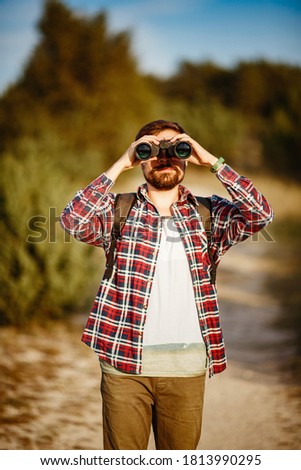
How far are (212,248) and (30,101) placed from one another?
15587 millimetres

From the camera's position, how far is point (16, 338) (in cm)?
585

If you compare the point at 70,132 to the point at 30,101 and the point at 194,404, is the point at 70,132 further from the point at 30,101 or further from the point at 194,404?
the point at 194,404

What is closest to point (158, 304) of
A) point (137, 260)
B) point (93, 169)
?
point (137, 260)

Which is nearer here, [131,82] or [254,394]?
[254,394]

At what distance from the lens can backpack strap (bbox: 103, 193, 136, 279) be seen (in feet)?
8.02

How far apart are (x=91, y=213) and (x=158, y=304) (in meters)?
0.53

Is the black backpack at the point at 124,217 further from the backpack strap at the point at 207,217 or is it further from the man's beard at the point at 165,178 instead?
the man's beard at the point at 165,178

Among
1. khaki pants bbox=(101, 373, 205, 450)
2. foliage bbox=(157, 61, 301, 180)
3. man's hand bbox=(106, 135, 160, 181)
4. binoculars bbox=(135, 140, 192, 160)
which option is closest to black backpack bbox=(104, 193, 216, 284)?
man's hand bbox=(106, 135, 160, 181)

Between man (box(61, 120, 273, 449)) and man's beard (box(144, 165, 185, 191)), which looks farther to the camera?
man's beard (box(144, 165, 185, 191))

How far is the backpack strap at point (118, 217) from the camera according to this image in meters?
2.44

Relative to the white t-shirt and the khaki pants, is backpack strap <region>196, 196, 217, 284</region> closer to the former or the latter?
the white t-shirt

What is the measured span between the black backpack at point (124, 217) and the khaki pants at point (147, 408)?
0.49 meters

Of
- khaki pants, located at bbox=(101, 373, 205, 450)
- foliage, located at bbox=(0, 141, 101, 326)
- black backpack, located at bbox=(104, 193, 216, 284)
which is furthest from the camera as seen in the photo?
foliage, located at bbox=(0, 141, 101, 326)

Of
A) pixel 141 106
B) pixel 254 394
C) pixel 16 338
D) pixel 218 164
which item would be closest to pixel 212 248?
pixel 218 164
